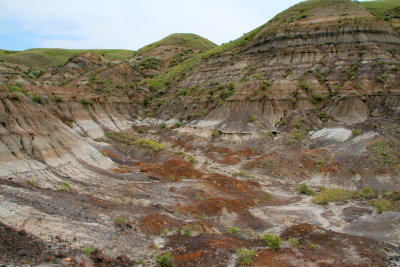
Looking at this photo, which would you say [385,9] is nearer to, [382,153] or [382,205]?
[382,153]

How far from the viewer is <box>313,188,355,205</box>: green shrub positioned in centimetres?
1934

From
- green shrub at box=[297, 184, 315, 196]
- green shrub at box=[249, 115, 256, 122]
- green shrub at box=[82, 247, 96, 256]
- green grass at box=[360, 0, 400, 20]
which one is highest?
green grass at box=[360, 0, 400, 20]

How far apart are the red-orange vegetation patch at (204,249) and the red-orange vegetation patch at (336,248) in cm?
212

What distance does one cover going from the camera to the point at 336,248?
11227 mm

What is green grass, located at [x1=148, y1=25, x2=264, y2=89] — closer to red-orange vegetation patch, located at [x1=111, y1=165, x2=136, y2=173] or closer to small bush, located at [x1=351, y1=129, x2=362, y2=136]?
small bush, located at [x1=351, y1=129, x2=362, y2=136]

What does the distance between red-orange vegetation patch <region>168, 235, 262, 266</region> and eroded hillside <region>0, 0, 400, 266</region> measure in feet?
0.21

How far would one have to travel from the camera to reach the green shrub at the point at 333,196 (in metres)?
19.3

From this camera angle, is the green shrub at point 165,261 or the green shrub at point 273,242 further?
the green shrub at point 273,242

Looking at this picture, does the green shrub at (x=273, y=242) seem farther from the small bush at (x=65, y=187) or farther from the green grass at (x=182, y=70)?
the green grass at (x=182, y=70)

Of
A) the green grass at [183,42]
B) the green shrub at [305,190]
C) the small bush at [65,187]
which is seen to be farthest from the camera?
the green grass at [183,42]

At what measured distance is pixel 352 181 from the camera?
22641mm

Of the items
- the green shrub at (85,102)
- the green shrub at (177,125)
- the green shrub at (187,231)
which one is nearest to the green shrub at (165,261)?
the green shrub at (187,231)

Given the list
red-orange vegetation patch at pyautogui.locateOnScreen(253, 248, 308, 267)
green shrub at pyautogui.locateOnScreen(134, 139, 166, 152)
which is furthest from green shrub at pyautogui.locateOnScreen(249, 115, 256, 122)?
red-orange vegetation patch at pyautogui.locateOnScreen(253, 248, 308, 267)

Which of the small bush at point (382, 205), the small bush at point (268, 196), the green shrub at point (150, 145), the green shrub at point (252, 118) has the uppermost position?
the green shrub at point (252, 118)
